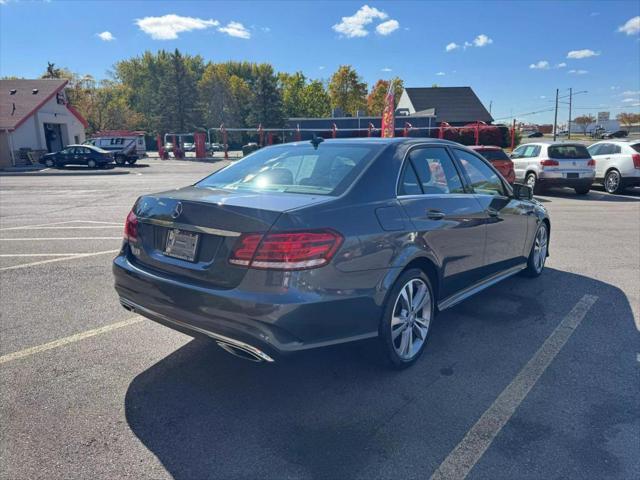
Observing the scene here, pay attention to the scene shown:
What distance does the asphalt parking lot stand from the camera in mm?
2496

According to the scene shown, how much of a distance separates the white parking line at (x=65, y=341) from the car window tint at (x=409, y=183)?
2715 mm

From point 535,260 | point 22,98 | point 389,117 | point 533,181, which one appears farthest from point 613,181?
point 22,98

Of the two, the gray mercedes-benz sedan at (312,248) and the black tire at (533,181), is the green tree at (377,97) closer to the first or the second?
the black tire at (533,181)

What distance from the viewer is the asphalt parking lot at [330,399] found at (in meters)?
2.50

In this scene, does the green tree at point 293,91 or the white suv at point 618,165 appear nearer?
the white suv at point 618,165

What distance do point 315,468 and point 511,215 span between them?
3.43 m

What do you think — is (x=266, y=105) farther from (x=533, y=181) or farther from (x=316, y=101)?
(x=533, y=181)

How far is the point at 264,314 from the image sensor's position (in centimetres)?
269

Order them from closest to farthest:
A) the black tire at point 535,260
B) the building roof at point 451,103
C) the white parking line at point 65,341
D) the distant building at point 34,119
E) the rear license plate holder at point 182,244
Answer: the rear license plate holder at point 182,244, the white parking line at point 65,341, the black tire at point 535,260, the distant building at point 34,119, the building roof at point 451,103

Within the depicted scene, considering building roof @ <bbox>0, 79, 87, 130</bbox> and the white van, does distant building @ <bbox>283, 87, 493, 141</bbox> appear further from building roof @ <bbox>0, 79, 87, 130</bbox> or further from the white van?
building roof @ <bbox>0, 79, 87, 130</bbox>

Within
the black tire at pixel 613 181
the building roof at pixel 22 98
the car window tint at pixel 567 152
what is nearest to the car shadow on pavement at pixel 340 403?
the car window tint at pixel 567 152

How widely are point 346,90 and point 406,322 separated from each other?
256 ft

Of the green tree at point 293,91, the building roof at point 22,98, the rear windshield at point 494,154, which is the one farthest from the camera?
the green tree at point 293,91

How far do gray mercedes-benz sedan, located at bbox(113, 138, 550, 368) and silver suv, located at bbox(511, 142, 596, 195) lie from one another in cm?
1126
